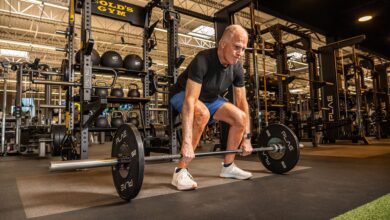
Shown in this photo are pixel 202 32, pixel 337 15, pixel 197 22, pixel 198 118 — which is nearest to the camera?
pixel 198 118

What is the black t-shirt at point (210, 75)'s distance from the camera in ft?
4.94

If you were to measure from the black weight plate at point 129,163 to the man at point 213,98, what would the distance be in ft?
0.80

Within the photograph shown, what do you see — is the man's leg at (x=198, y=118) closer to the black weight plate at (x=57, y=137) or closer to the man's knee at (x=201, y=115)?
the man's knee at (x=201, y=115)

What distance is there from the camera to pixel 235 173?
1715 millimetres

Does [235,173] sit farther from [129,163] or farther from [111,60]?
[111,60]

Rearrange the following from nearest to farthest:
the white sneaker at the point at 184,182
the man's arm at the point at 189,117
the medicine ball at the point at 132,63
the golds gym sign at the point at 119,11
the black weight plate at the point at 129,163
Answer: the black weight plate at the point at 129,163 → the man's arm at the point at 189,117 → the white sneaker at the point at 184,182 → the golds gym sign at the point at 119,11 → the medicine ball at the point at 132,63

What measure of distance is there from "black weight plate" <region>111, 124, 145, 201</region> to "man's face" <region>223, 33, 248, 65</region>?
729 mm

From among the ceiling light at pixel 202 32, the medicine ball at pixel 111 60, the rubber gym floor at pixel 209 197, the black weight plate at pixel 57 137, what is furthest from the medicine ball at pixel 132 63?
the ceiling light at pixel 202 32

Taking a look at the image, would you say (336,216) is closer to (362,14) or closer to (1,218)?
(1,218)

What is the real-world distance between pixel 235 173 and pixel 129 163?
793 millimetres

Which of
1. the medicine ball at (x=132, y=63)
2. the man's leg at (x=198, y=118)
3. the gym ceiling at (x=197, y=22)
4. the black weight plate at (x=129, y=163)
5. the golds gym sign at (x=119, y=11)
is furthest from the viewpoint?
the gym ceiling at (x=197, y=22)

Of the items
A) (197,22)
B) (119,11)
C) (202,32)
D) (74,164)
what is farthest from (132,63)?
(202,32)

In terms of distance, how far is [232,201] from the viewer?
1.17m

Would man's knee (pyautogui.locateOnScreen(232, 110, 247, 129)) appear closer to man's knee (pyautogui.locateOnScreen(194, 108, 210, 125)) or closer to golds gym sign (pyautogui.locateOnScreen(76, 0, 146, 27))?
man's knee (pyautogui.locateOnScreen(194, 108, 210, 125))
